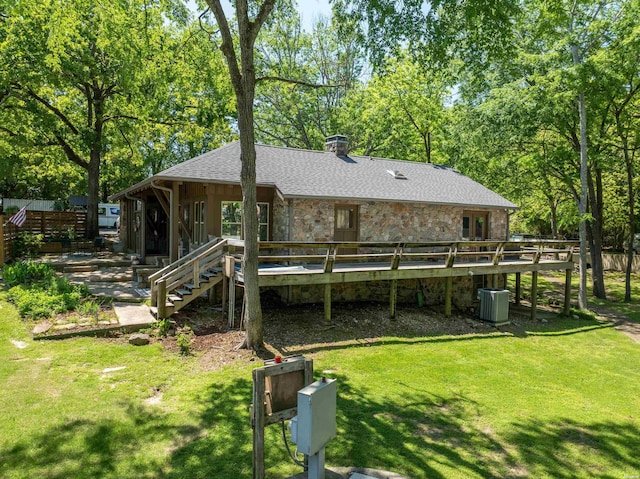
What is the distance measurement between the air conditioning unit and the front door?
4423 millimetres

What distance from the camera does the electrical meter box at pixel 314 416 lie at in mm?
3586

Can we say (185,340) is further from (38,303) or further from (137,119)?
(137,119)

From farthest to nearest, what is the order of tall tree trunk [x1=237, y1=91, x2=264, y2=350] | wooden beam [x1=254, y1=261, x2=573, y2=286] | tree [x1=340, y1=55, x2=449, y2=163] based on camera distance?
tree [x1=340, y1=55, x2=449, y2=163] → wooden beam [x1=254, y1=261, x2=573, y2=286] → tall tree trunk [x1=237, y1=91, x2=264, y2=350]

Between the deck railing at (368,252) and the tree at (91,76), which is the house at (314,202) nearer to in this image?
the deck railing at (368,252)

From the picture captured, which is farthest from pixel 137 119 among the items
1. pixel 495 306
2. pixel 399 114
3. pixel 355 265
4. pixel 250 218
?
pixel 495 306

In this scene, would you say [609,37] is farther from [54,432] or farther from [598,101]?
[54,432]

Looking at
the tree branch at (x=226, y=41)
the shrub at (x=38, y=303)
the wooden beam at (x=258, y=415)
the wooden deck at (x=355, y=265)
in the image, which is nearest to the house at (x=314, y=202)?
the wooden deck at (x=355, y=265)

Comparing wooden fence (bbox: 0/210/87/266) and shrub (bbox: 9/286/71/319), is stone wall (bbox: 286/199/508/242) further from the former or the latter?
wooden fence (bbox: 0/210/87/266)

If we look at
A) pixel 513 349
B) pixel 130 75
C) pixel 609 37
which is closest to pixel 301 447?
pixel 513 349

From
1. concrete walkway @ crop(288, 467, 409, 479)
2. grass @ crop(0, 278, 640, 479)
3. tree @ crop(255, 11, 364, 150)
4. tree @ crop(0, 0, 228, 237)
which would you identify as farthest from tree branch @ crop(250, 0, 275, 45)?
tree @ crop(255, 11, 364, 150)

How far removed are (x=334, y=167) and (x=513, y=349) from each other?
865 cm

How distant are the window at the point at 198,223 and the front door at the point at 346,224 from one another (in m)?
4.06

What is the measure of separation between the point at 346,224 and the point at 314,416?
10.5 metres

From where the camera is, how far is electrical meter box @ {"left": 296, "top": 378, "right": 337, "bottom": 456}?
3.59 m
